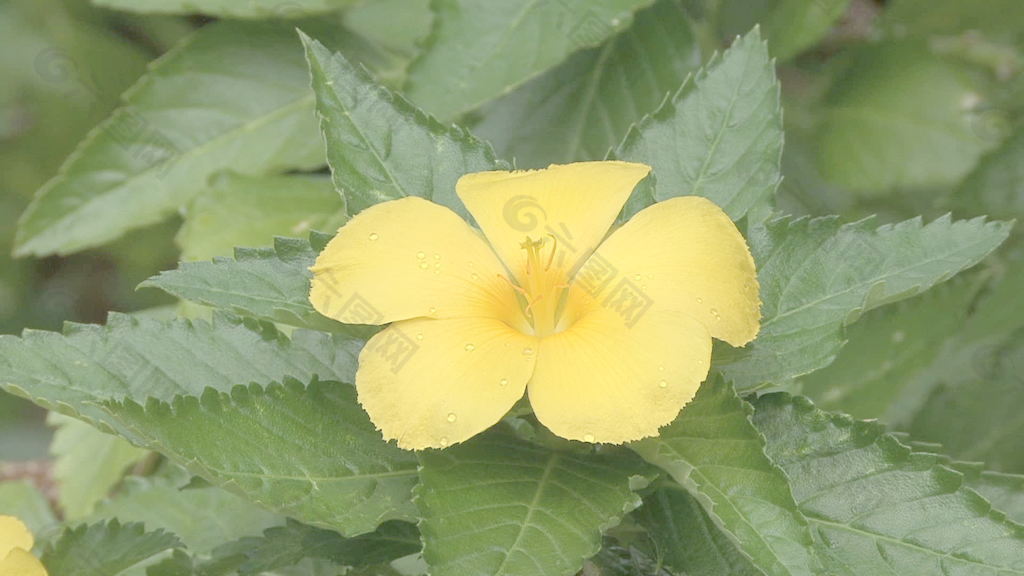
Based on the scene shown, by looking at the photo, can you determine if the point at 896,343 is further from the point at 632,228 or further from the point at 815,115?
the point at 632,228

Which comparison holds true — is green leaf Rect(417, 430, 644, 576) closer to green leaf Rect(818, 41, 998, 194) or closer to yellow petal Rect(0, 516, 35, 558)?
yellow petal Rect(0, 516, 35, 558)

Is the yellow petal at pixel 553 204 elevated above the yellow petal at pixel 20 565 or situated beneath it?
elevated above

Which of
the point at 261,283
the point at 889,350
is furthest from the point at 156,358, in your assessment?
the point at 889,350

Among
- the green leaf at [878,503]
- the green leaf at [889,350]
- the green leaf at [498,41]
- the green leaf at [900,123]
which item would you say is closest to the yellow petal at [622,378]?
the green leaf at [878,503]

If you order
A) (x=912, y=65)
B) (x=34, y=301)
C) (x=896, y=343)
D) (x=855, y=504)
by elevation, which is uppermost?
(x=912, y=65)

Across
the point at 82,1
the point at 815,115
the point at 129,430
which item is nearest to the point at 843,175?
the point at 815,115

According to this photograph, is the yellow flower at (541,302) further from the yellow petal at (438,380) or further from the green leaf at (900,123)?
the green leaf at (900,123)
